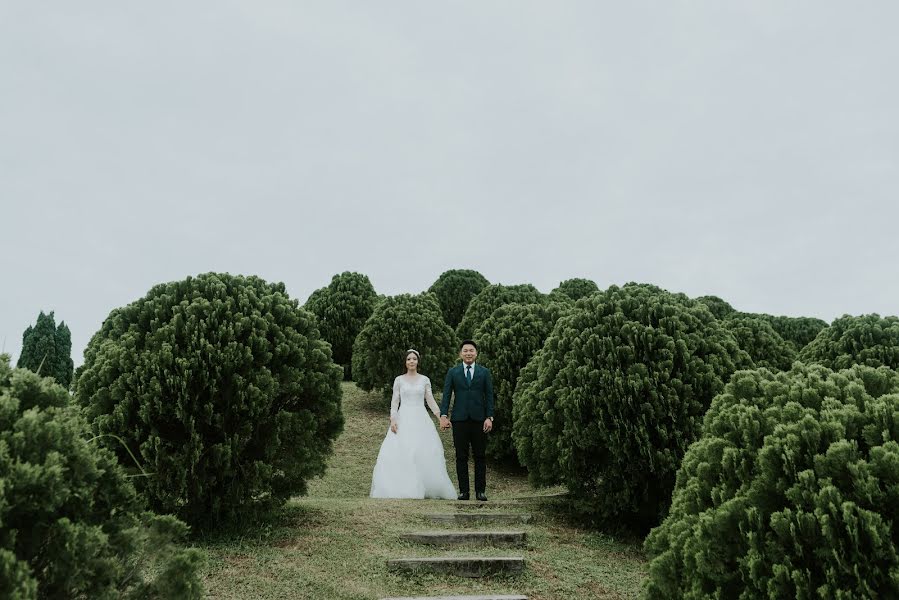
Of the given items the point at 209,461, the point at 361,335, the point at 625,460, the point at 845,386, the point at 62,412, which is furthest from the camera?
the point at 361,335

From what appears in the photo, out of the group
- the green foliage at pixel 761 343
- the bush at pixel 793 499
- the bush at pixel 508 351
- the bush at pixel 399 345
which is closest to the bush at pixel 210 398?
the bush at pixel 793 499

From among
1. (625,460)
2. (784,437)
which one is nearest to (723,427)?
(784,437)

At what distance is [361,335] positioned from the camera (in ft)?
55.6

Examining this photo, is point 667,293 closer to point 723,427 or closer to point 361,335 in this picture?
point 723,427

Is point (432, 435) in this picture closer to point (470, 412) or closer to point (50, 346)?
point (470, 412)

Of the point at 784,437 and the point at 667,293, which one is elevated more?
the point at 667,293

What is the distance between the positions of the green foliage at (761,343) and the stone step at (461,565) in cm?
924

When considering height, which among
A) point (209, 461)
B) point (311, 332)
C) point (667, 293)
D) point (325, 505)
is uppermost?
point (667, 293)

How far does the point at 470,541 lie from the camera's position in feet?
21.6

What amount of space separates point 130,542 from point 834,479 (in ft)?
11.3

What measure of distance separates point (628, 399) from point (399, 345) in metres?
9.75

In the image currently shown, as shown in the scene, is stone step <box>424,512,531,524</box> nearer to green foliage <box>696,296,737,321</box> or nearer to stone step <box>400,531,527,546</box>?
stone step <box>400,531,527,546</box>

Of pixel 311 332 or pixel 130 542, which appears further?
pixel 311 332

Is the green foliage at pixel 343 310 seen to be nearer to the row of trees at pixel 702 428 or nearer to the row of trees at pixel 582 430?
the row of trees at pixel 702 428
